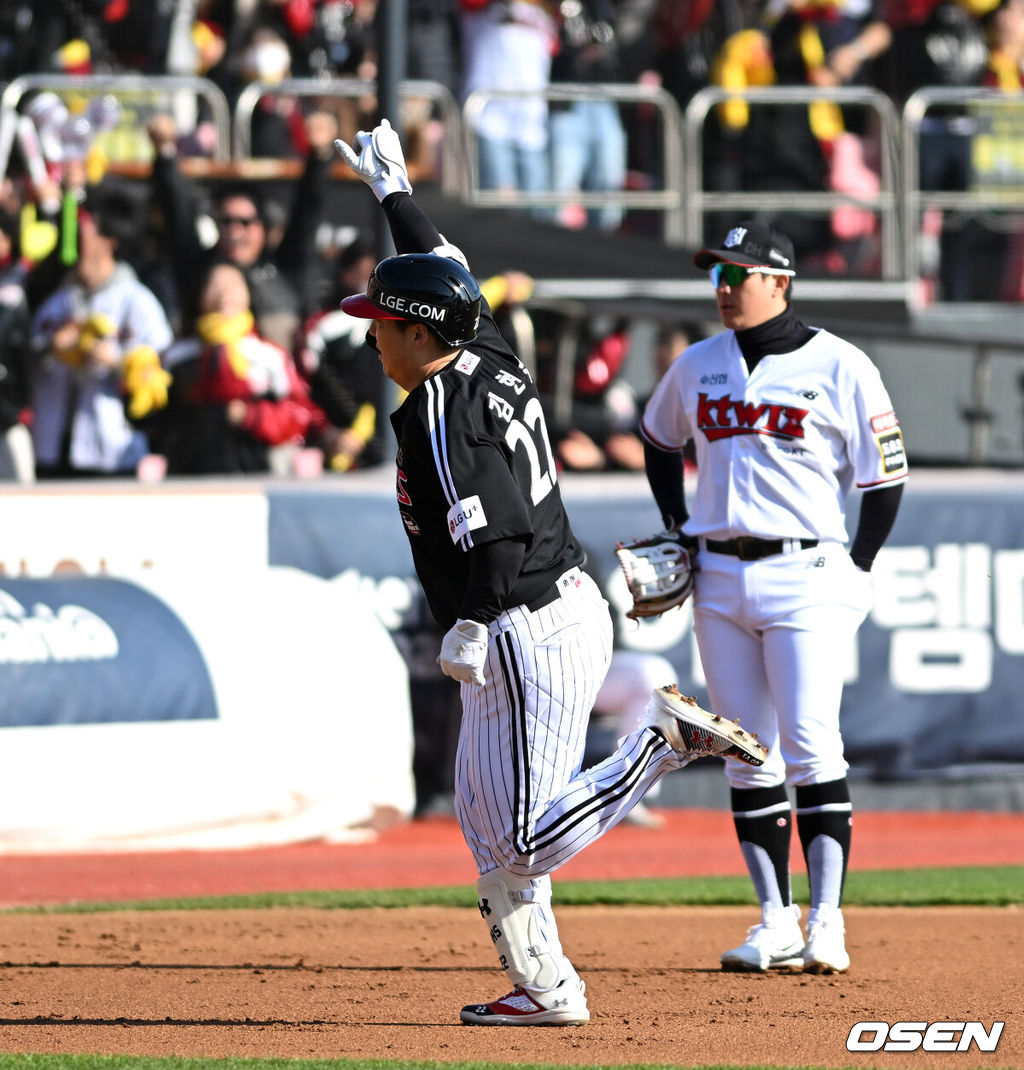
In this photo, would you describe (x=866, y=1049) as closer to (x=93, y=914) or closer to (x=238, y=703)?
(x=93, y=914)

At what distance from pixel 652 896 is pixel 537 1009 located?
8.83 ft

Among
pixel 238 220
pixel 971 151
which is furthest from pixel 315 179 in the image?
pixel 971 151

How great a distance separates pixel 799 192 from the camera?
41.8 feet

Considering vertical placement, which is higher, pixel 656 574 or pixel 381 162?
pixel 381 162

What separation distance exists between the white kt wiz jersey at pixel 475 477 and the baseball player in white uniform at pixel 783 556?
1035mm

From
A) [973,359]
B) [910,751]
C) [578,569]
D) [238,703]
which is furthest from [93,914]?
[973,359]

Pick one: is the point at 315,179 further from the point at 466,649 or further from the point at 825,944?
the point at 466,649

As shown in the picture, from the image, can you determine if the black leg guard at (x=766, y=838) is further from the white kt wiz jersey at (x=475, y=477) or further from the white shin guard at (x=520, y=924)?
the white kt wiz jersey at (x=475, y=477)

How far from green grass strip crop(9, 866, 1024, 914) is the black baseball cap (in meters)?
2.84

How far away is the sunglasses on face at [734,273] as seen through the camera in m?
5.64

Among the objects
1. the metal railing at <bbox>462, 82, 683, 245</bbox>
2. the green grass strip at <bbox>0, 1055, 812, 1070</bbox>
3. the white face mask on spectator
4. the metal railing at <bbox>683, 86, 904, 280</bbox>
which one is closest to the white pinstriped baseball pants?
the green grass strip at <bbox>0, 1055, 812, 1070</bbox>

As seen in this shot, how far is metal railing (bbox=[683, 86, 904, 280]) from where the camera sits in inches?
488

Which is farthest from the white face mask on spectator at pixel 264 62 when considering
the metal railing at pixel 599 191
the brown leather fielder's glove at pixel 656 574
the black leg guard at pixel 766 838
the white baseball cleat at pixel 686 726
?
the white baseball cleat at pixel 686 726

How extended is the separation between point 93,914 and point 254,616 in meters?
Answer: 2.24
